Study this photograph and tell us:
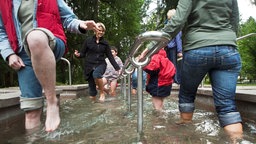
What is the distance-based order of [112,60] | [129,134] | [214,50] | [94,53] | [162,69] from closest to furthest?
[129,134], [214,50], [162,69], [112,60], [94,53]

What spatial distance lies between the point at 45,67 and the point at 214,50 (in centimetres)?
157

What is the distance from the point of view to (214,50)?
3.43 meters

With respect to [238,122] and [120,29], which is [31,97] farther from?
[120,29]

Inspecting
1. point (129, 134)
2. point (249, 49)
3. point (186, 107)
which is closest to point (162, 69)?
point (186, 107)

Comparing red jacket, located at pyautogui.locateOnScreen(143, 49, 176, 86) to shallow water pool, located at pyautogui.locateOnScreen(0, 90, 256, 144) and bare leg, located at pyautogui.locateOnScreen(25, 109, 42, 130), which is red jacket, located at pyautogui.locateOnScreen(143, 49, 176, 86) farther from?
bare leg, located at pyautogui.locateOnScreen(25, 109, 42, 130)

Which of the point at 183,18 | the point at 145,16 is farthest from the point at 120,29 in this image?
the point at 183,18

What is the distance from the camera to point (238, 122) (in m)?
3.36

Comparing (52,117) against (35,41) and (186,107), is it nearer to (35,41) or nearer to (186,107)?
(35,41)

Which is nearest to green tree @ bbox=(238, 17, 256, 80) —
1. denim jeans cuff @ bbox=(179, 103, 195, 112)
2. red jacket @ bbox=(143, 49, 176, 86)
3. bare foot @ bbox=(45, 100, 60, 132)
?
red jacket @ bbox=(143, 49, 176, 86)

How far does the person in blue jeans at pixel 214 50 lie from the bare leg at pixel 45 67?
1324 millimetres

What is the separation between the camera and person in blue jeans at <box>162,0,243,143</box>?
11.2 feet

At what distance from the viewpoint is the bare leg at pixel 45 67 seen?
105 inches

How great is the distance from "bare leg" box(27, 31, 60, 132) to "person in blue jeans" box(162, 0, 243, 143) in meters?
1.32

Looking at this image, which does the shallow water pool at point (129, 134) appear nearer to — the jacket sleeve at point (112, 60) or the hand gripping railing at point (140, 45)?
the hand gripping railing at point (140, 45)
